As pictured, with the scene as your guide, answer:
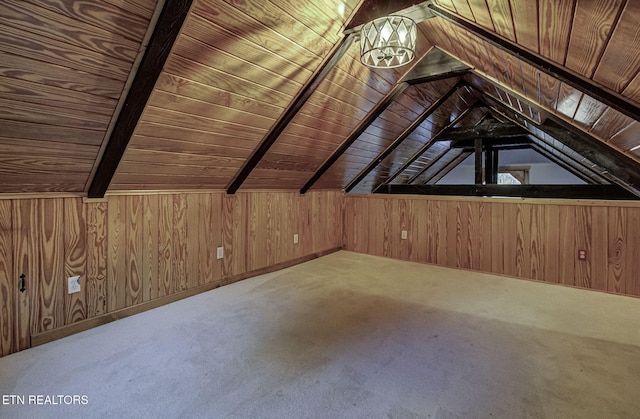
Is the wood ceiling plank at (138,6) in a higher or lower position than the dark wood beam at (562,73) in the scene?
higher

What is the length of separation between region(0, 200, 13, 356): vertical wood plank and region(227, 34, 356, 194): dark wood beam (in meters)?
1.56

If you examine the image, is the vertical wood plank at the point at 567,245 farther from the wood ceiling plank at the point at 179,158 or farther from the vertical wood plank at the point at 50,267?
the vertical wood plank at the point at 50,267

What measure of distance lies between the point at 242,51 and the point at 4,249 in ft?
5.76

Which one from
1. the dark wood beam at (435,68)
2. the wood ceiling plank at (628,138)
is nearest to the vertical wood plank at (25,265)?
the dark wood beam at (435,68)

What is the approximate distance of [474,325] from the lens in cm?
215

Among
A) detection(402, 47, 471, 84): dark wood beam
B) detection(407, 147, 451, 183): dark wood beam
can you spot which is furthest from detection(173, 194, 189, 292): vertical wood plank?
detection(407, 147, 451, 183): dark wood beam

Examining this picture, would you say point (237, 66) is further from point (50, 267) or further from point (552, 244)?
point (552, 244)

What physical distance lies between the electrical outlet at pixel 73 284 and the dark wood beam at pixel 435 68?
295 centimetres

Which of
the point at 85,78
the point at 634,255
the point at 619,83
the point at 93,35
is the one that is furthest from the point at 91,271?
the point at 634,255

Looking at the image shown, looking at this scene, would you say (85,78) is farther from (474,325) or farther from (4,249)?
(474,325)

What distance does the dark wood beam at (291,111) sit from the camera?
2082 millimetres

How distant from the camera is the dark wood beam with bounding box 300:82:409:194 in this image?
2850 millimetres

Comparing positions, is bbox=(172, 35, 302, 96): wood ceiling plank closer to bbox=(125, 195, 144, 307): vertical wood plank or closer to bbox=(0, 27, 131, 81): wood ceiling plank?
bbox=(0, 27, 131, 81): wood ceiling plank

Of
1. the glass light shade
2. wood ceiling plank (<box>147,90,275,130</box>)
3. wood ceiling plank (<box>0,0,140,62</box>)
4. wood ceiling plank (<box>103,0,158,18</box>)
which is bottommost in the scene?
wood ceiling plank (<box>147,90,275,130</box>)
